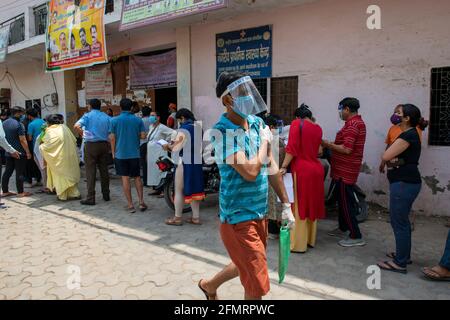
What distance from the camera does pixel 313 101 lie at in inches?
255

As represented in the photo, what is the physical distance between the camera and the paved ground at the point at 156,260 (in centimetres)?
320

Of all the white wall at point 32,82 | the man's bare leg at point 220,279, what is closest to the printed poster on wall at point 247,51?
the man's bare leg at point 220,279

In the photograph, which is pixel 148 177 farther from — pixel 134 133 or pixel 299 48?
pixel 299 48

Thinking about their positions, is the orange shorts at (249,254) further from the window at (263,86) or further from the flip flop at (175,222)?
the window at (263,86)

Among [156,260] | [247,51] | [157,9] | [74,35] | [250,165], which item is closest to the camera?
[250,165]

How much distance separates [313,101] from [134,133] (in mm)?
3132

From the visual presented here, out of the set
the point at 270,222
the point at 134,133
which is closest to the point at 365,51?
the point at 270,222

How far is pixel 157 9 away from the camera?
7086mm

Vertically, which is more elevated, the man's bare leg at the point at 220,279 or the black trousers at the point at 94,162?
the black trousers at the point at 94,162

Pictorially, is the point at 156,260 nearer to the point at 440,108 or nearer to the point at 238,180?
the point at 238,180

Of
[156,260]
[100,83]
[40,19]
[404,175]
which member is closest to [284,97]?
[404,175]

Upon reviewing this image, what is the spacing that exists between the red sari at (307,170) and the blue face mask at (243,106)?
1754mm

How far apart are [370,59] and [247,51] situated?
249 cm

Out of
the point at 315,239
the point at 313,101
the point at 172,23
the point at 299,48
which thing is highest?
the point at 172,23
